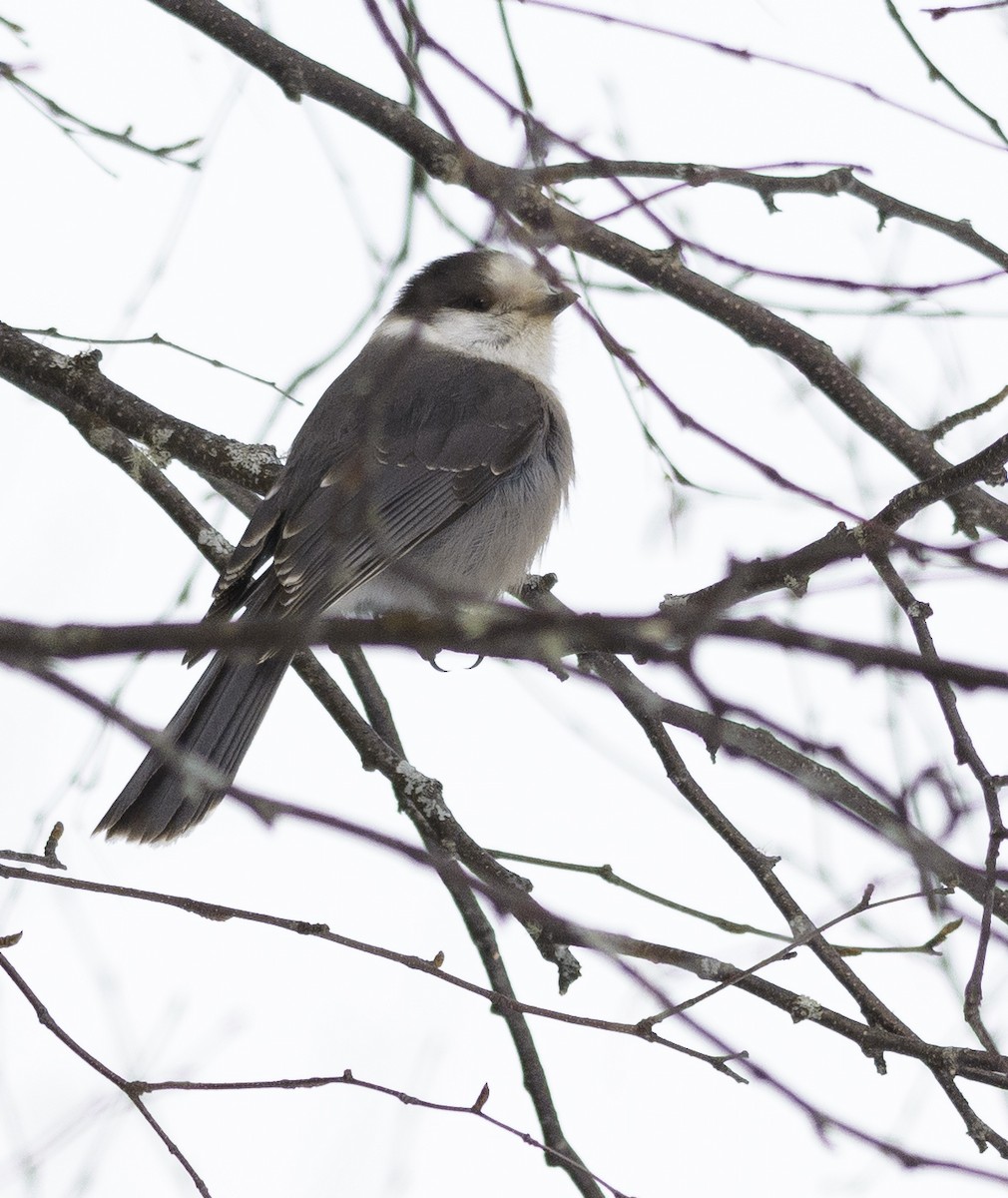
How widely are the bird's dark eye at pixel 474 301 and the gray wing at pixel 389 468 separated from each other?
0.77 feet

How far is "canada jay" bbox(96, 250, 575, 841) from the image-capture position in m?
3.30

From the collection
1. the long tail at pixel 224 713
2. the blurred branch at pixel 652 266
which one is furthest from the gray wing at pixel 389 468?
the blurred branch at pixel 652 266

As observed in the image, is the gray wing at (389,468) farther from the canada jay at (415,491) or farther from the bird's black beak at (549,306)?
the bird's black beak at (549,306)

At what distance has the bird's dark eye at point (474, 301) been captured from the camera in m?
4.57

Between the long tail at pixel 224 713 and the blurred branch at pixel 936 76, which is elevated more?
the blurred branch at pixel 936 76

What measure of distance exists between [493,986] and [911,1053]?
1.18 metres

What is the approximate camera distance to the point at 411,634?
1.06 meters

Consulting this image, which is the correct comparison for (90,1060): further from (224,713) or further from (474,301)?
(474,301)

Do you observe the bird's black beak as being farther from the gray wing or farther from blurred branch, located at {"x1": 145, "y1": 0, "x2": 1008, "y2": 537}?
blurred branch, located at {"x1": 145, "y1": 0, "x2": 1008, "y2": 537}

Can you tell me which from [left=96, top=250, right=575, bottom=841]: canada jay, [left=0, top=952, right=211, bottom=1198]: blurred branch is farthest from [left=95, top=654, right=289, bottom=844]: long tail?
[left=0, top=952, right=211, bottom=1198]: blurred branch

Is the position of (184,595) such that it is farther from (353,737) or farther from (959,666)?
(959,666)

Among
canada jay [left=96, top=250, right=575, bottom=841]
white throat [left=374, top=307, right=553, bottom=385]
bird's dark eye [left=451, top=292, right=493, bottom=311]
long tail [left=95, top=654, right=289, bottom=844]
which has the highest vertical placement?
bird's dark eye [left=451, top=292, right=493, bottom=311]

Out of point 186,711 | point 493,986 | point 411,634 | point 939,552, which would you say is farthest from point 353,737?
point 411,634

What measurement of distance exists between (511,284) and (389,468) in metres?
0.92
